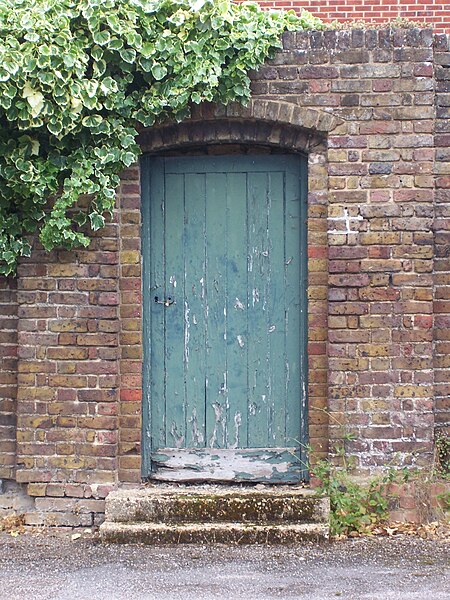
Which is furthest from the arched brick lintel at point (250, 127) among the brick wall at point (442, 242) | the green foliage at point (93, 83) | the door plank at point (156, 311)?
the brick wall at point (442, 242)

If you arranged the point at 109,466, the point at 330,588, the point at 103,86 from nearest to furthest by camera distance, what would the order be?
the point at 330,588 < the point at 103,86 < the point at 109,466

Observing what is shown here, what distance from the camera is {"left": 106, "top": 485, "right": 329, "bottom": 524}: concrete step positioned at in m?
4.88

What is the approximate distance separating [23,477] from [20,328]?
3.42 ft

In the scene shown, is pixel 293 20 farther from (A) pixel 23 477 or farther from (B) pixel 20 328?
(A) pixel 23 477

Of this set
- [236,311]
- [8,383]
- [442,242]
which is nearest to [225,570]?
[236,311]

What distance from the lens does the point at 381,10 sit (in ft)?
28.3

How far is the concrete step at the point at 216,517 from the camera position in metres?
4.75

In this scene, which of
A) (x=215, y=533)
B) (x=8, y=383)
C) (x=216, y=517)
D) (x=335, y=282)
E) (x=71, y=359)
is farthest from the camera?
(x=8, y=383)

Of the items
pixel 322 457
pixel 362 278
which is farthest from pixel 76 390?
pixel 362 278

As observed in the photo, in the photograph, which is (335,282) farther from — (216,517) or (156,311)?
(216,517)

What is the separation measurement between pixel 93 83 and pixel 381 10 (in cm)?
508

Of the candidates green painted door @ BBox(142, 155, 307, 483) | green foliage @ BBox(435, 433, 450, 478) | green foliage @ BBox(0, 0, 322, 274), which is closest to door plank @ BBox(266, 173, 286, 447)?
green painted door @ BBox(142, 155, 307, 483)

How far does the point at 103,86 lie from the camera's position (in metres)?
4.80

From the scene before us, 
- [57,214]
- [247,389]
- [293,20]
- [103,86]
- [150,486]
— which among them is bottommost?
[150,486]
